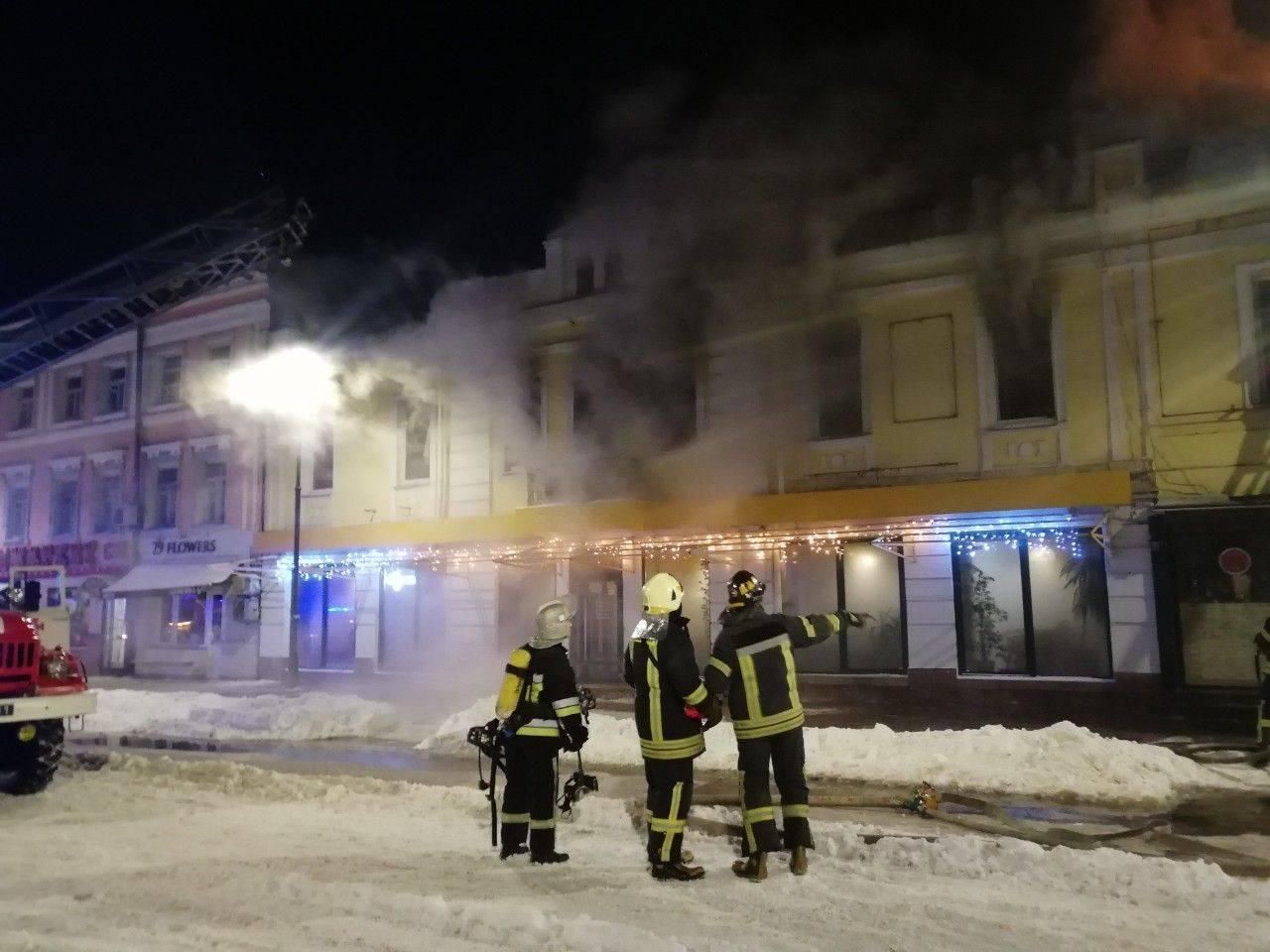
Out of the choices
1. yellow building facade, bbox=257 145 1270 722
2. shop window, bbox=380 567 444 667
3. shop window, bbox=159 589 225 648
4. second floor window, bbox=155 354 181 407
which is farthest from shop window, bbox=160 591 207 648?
yellow building facade, bbox=257 145 1270 722

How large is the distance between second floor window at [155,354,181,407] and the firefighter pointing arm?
786 inches

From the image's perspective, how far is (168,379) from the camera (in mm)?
21703

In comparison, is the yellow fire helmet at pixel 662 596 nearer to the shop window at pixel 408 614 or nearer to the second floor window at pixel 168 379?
the shop window at pixel 408 614

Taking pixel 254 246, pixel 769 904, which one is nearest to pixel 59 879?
pixel 769 904

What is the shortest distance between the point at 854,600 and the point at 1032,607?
2.37m

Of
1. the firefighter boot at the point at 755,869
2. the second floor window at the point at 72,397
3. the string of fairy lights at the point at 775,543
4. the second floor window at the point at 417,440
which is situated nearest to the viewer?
the firefighter boot at the point at 755,869

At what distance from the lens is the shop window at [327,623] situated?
59.4ft

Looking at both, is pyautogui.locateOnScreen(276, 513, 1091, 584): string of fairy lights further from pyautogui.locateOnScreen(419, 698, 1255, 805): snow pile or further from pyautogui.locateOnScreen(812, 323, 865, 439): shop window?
pyautogui.locateOnScreen(419, 698, 1255, 805): snow pile

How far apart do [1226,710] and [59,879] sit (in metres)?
11.6

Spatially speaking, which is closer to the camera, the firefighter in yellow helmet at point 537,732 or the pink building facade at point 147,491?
the firefighter in yellow helmet at point 537,732

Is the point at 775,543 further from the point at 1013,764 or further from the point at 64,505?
the point at 64,505

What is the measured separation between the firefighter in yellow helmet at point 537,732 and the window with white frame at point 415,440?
479 inches

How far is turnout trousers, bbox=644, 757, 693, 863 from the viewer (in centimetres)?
496

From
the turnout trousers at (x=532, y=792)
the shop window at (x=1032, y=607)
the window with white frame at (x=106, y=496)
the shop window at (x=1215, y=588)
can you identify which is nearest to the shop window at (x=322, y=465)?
the window with white frame at (x=106, y=496)
